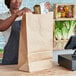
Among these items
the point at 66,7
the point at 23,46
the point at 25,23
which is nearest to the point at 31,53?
the point at 23,46

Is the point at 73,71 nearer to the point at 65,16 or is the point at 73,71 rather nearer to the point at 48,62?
the point at 48,62

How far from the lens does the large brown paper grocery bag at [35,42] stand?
133 centimetres

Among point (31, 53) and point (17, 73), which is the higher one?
point (31, 53)

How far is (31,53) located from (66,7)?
226cm

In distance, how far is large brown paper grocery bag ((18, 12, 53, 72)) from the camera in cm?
133

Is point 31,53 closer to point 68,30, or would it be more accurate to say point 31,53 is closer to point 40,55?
point 40,55

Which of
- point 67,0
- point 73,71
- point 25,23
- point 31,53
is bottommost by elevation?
point 73,71

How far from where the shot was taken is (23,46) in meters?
1.35

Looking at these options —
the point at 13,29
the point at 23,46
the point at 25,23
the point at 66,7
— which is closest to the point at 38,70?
the point at 23,46

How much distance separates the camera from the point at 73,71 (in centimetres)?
138

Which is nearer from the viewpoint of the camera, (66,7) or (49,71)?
(49,71)

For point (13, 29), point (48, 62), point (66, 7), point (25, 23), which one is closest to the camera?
point (25, 23)

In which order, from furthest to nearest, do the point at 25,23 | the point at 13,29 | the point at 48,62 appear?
1. the point at 13,29
2. the point at 48,62
3. the point at 25,23

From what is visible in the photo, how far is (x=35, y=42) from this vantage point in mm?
1354
